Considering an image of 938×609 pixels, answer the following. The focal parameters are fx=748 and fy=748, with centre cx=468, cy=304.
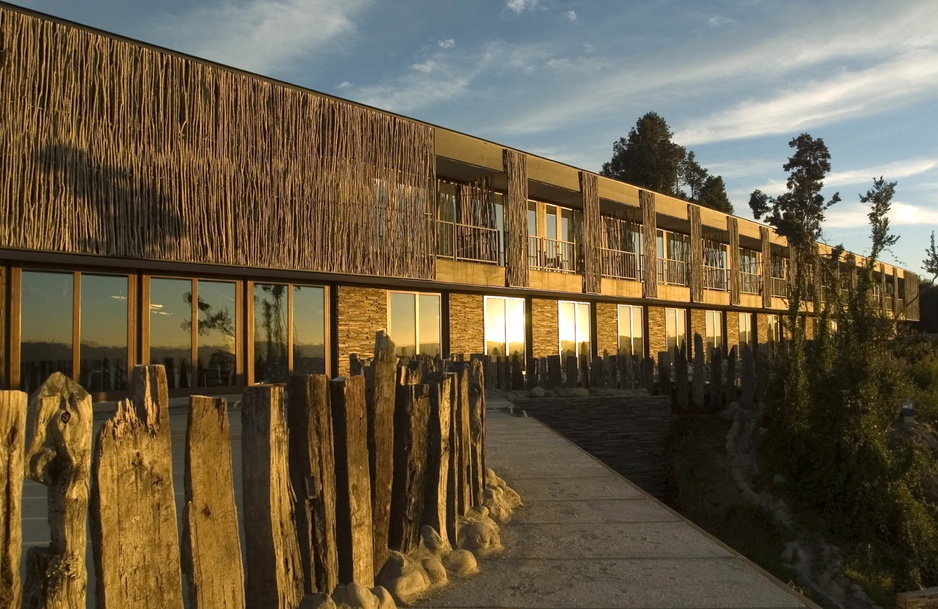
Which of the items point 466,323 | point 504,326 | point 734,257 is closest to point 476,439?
point 466,323

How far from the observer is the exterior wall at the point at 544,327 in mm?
22953

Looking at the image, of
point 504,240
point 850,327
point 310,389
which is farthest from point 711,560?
point 504,240

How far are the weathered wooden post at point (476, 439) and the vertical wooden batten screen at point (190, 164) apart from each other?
7.59 metres

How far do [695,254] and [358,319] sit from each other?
1425 cm

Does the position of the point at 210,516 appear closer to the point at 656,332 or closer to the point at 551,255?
the point at 551,255

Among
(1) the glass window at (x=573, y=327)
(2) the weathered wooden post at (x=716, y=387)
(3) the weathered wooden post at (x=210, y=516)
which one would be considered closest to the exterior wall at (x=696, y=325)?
(1) the glass window at (x=573, y=327)

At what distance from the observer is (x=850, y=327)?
11.8m

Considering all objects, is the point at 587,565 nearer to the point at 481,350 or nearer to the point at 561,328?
the point at 481,350

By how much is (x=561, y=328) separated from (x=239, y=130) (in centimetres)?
1345

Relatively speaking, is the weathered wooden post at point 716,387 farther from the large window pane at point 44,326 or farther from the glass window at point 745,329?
the glass window at point 745,329

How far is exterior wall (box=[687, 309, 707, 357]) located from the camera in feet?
102

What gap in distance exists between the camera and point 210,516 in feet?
10.5

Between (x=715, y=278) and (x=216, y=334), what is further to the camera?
(x=715, y=278)

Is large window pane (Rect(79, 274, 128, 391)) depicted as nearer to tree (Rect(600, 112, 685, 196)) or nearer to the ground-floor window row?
the ground-floor window row
